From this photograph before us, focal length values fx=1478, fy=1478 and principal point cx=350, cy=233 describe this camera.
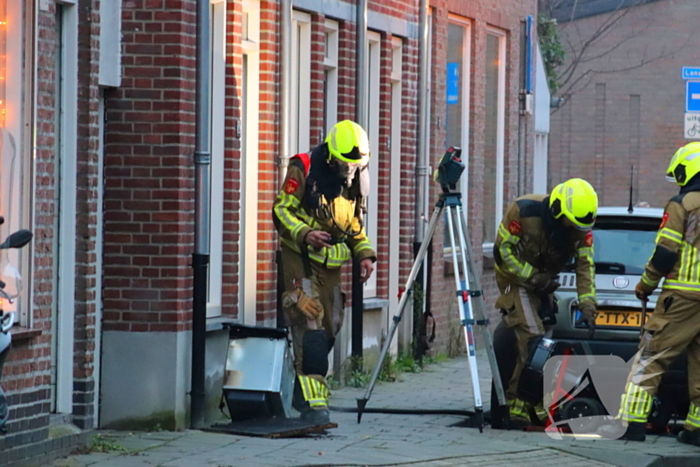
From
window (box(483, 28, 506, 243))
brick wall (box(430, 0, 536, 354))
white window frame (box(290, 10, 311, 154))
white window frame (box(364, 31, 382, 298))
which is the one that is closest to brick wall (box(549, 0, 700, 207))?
brick wall (box(430, 0, 536, 354))

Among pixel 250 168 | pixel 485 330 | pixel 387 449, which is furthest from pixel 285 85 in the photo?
pixel 387 449

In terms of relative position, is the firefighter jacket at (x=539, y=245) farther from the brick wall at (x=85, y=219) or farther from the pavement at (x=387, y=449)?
the brick wall at (x=85, y=219)

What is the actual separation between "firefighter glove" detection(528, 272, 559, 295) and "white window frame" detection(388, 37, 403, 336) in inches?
186

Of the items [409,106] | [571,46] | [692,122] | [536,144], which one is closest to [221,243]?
[409,106]

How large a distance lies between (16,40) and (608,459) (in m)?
4.49

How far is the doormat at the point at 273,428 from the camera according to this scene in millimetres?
9703

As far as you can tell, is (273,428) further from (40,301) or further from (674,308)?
(674,308)

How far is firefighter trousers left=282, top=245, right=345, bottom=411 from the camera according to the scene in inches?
399

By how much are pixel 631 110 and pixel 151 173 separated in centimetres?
2502

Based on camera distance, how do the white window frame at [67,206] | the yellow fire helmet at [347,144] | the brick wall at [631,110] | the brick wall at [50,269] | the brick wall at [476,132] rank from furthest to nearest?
1. the brick wall at [631,110]
2. the brick wall at [476,132]
3. the yellow fire helmet at [347,144]
4. the white window frame at [67,206]
5. the brick wall at [50,269]

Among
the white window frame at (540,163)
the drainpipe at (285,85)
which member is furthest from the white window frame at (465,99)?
the drainpipe at (285,85)

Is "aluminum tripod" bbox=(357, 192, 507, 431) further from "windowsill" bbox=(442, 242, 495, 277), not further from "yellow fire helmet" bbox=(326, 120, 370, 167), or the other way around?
"windowsill" bbox=(442, 242, 495, 277)

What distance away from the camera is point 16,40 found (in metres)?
8.39

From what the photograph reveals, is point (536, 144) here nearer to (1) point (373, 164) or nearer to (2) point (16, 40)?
(1) point (373, 164)
